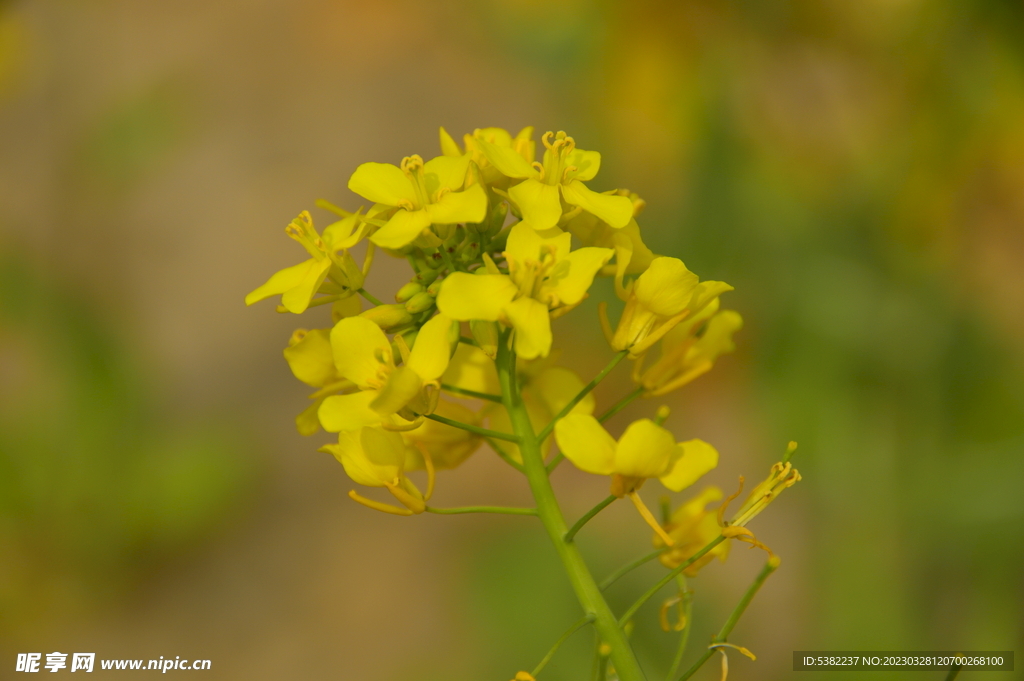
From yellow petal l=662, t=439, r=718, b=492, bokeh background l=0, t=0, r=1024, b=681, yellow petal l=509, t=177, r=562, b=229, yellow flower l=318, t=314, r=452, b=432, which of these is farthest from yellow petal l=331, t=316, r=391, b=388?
bokeh background l=0, t=0, r=1024, b=681

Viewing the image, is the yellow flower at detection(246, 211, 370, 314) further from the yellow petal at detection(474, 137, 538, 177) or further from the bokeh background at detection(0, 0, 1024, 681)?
the bokeh background at detection(0, 0, 1024, 681)

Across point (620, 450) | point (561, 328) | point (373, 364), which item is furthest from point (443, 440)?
point (561, 328)

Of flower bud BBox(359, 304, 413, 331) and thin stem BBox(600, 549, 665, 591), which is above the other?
flower bud BBox(359, 304, 413, 331)

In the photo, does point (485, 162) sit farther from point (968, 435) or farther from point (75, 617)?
point (75, 617)

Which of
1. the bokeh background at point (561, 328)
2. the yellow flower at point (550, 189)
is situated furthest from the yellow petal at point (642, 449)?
the bokeh background at point (561, 328)

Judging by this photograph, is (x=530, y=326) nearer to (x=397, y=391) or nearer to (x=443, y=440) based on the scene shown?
(x=397, y=391)

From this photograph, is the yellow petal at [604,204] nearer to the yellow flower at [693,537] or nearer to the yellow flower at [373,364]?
the yellow flower at [373,364]
